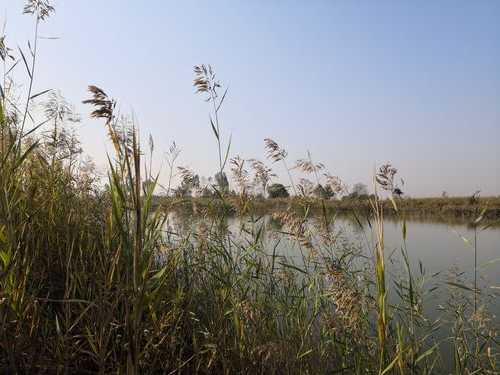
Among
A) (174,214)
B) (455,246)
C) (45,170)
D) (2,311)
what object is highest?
(45,170)

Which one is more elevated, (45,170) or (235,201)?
(45,170)

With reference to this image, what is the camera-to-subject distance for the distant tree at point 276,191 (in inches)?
139

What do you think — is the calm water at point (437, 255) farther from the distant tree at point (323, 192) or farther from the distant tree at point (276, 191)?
the distant tree at point (323, 192)

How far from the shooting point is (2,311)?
5.15 feet

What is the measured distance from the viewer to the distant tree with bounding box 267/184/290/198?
3.53 meters

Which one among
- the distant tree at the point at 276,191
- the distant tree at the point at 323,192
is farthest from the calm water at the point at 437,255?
the distant tree at the point at 323,192

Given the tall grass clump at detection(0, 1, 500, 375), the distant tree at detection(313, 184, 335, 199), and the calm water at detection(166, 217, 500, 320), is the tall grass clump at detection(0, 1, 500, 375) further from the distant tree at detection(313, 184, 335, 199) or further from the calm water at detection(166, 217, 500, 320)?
the calm water at detection(166, 217, 500, 320)

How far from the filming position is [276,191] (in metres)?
3.56

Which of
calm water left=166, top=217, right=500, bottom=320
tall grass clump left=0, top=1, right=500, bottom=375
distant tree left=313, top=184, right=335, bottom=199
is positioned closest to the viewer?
tall grass clump left=0, top=1, right=500, bottom=375

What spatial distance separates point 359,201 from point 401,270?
200 cm

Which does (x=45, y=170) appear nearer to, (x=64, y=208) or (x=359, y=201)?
(x=64, y=208)

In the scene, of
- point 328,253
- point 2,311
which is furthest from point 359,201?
point 2,311

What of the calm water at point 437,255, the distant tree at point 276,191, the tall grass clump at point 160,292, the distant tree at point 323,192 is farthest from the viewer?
the calm water at point 437,255

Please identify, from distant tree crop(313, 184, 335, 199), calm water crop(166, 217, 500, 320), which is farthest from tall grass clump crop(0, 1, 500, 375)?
calm water crop(166, 217, 500, 320)
